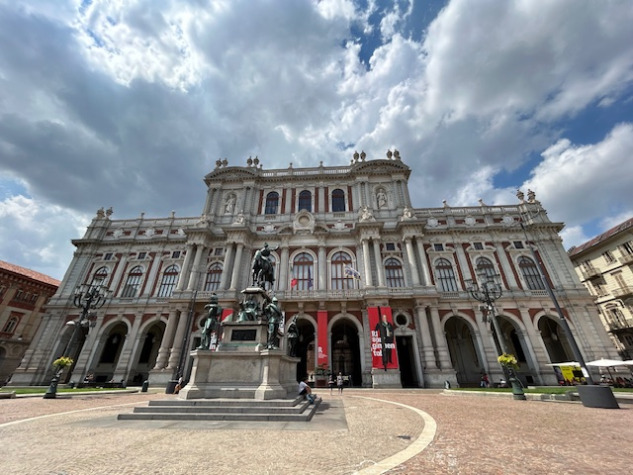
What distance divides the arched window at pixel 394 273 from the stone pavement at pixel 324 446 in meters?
18.1

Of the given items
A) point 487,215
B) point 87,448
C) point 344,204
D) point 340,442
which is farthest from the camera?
point 344,204

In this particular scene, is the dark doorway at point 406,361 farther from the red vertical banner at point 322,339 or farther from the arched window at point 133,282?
the arched window at point 133,282

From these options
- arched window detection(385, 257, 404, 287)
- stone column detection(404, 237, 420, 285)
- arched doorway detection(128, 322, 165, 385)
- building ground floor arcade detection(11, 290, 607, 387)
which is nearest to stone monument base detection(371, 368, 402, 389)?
building ground floor arcade detection(11, 290, 607, 387)

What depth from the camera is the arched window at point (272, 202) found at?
32406 mm

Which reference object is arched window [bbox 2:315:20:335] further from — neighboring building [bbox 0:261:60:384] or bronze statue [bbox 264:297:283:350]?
bronze statue [bbox 264:297:283:350]

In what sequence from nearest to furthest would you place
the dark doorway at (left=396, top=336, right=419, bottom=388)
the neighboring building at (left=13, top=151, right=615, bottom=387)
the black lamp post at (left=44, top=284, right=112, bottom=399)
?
the black lamp post at (left=44, top=284, right=112, bottom=399) → the neighboring building at (left=13, top=151, right=615, bottom=387) → the dark doorway at (left=396, top=336, right=419, bottom=388)

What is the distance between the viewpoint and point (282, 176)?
3344cm

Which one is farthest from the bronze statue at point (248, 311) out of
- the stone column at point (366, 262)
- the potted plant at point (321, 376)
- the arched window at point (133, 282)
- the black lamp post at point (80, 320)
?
the arched window at point (133, 282)

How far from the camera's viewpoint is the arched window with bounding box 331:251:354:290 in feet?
87.0

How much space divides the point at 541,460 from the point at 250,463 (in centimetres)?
460

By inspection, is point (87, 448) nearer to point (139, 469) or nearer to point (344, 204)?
point (139, 469)

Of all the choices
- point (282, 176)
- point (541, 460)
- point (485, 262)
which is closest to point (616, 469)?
point (541, 460)

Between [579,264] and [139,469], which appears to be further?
[579,264]

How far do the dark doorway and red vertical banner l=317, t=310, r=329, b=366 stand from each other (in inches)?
260
